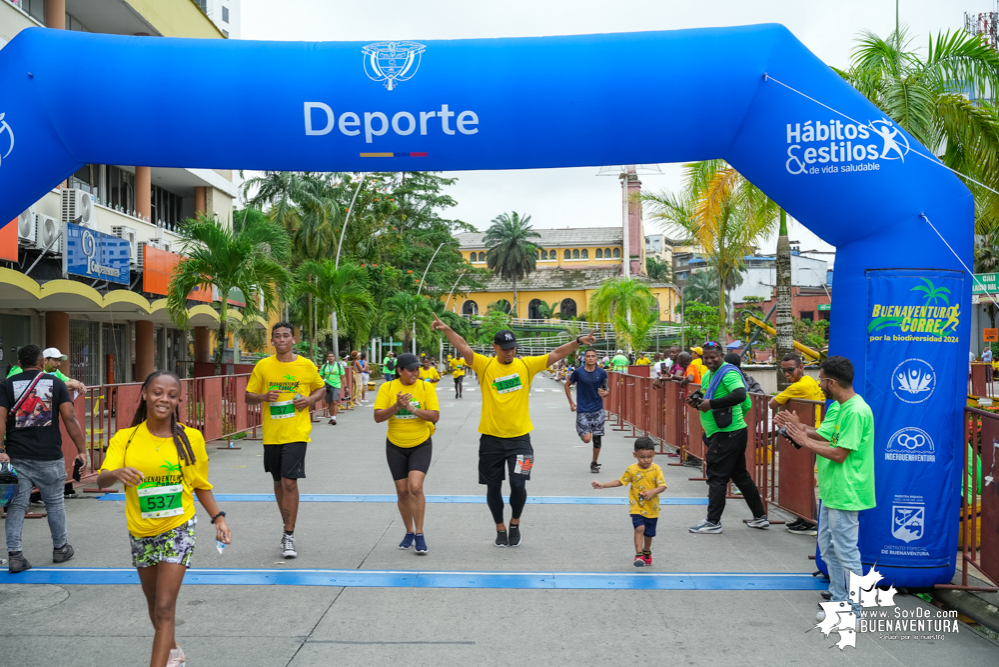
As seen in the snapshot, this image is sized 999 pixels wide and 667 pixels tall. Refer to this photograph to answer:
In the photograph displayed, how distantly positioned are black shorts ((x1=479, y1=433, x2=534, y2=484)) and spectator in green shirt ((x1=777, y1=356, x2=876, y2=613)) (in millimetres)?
2552

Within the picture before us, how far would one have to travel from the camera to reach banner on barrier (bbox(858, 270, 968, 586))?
5770 millimetres

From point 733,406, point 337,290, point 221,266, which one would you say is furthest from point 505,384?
point 337,290

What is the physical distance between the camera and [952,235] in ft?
19.3

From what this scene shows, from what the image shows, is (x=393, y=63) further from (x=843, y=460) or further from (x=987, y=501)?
(x=987, y=501)

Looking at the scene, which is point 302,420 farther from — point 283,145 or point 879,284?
point 879,284

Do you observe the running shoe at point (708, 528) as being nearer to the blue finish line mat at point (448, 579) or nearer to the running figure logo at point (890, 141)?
the blue finish line mat at point (448, 579)

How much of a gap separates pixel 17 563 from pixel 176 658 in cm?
276

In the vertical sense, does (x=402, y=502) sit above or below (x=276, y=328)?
below

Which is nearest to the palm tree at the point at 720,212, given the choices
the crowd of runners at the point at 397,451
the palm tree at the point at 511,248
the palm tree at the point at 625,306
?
the crowd of runners at the point at 397,451

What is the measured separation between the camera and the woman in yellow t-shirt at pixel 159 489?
4.04 metres

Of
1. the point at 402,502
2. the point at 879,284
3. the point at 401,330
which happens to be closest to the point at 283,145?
the point at 402,502

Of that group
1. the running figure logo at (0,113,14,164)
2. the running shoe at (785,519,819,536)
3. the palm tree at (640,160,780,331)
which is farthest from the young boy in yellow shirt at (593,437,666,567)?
the palm tree at (640,160,780,331)

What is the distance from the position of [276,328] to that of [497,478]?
2.32 m

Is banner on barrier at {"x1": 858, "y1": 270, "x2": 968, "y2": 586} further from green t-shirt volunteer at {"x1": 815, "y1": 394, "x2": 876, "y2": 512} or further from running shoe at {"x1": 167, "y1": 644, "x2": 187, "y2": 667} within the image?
running shoe at {"x1": 167, "y1": 644, "x2": 187, "y2": 667}
